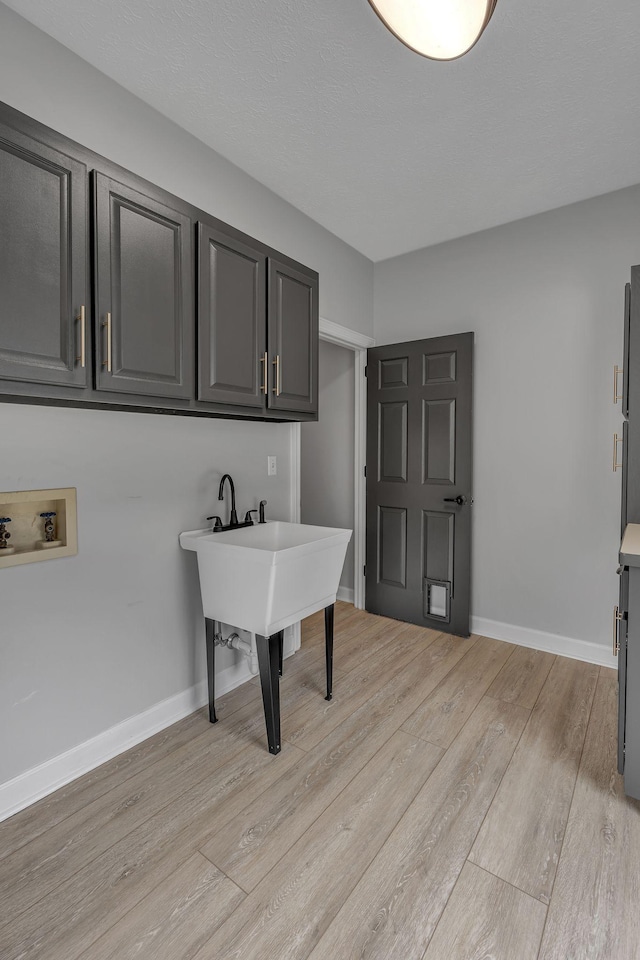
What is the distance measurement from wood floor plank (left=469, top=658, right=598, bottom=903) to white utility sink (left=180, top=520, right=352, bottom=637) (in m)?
1.00

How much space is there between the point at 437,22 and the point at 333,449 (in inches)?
111

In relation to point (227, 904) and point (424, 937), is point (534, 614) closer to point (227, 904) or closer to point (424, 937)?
point (424, 937)

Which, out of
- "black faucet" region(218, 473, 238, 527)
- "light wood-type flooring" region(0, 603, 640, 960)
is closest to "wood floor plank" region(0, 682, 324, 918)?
"light wood-type flooring" region(0, 603, 640, 960)

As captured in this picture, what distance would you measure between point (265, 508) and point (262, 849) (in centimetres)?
157

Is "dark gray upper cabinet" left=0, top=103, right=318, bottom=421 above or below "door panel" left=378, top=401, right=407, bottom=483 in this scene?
above

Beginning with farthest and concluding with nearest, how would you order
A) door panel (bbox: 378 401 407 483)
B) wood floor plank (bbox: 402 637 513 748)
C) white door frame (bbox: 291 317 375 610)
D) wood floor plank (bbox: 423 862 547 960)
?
white door frame (bbox: 291 317 375 610)
door panel (bbox: 378 401 407 483)
wood floor plank (bbox: 402 637 513 748)
wood floor plank (bbox: 423 862 547 960)

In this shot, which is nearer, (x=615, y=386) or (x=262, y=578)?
(x=262, y=578)

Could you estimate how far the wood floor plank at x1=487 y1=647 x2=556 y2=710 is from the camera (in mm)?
2369

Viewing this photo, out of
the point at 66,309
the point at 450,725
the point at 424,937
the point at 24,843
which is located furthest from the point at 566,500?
the point at 24,843

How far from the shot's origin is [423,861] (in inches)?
56.1

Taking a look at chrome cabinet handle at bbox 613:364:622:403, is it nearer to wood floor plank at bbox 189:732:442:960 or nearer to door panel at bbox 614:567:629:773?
door panel at bbox 614:567:629:773

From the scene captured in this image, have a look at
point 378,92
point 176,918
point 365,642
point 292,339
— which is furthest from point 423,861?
point 378,92

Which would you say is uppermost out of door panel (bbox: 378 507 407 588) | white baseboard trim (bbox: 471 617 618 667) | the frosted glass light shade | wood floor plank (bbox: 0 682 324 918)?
the frosted glass light shade

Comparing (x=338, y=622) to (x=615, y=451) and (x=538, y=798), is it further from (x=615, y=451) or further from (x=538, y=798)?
(x=615, y=451)
